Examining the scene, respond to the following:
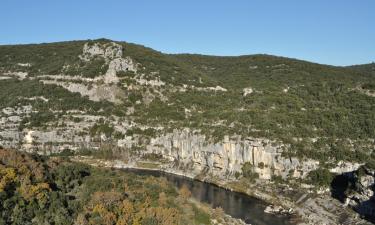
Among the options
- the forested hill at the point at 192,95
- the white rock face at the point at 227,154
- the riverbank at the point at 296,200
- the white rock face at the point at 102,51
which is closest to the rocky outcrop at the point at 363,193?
the riverbank at the point at 296,200

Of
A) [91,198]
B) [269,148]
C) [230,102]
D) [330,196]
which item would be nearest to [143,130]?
[230,102]

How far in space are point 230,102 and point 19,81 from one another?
7123cm

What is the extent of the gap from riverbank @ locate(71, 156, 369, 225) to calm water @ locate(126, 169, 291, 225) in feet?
6.00

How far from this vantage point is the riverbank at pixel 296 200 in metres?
78.9

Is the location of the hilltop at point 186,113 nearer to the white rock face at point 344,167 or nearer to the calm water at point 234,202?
the white rock face at point 344,167

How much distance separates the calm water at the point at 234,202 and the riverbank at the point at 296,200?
1828mm

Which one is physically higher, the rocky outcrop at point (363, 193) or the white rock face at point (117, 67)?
the white rock face at point (117, 67)

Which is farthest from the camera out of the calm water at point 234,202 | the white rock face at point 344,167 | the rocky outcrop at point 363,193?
the white rock face at point 344,167

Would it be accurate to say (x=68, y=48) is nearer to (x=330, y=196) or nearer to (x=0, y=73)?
(x=0, y=73)

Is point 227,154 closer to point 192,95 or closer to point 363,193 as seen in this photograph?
point 363,193

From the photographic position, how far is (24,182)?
52156mm

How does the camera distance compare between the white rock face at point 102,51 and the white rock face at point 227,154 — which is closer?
the white rock face at point 227,154

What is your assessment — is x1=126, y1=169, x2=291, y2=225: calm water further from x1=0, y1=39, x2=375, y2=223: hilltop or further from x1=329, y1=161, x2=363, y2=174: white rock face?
x1=329, y1=161, x2=363, y2=174: white rock face

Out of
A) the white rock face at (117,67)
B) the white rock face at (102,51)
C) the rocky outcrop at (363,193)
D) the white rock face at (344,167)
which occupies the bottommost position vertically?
the rocky outcrop at (363,193)
